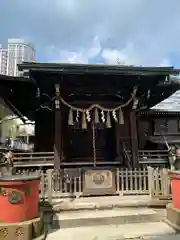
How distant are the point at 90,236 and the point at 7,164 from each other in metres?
5.54

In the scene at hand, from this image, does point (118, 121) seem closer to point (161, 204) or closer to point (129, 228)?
point (161, 204)

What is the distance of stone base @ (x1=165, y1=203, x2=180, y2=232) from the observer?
657cm

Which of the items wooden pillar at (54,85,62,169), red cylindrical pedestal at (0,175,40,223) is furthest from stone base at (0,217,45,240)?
wooden pillar at (54,85,62,169)

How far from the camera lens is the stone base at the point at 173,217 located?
6.57 metres

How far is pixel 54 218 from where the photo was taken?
280 inches

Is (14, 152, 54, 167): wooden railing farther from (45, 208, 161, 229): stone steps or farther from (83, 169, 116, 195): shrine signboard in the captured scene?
(45, 208, 161, 229): stone steps

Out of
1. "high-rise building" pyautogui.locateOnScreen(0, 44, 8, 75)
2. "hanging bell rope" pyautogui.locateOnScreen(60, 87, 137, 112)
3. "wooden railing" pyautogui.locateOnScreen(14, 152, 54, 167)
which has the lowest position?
"wooden railing" pyautogui.locateOnScreen(14, 152, 54, 167)

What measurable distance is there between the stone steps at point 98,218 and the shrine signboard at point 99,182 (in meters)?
1.30

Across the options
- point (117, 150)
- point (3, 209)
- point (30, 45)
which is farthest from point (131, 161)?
point (30, 45)

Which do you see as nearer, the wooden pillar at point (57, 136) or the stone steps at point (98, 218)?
the stone steps at point (98, 218)

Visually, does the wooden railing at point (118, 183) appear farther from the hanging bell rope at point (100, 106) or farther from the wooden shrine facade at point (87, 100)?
the hanging bell rope at point (100, 106)

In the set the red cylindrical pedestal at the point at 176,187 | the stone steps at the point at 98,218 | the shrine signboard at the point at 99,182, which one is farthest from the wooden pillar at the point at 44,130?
the red cylindrical pedestal at the point at 176,187

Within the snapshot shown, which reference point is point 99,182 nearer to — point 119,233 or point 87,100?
point 119,233

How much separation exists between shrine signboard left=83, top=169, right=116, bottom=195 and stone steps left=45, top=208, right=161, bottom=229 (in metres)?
1.30
